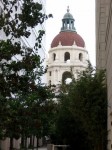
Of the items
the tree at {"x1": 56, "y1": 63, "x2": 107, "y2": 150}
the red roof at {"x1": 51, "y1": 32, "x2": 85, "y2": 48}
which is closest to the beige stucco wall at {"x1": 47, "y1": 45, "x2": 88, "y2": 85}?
the red roof at {"x1": 51, "y1": 32, "x2": 85, "y2": 48}

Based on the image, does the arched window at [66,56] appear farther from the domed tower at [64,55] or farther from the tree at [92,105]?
the tree at [92,105]

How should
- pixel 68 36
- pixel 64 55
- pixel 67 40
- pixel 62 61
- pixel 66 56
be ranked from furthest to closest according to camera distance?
pixel 66 56, pixel 64 55, pixel 68 36, pixel 62 61, pixel 67 40

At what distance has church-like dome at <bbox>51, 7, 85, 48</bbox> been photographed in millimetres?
115188

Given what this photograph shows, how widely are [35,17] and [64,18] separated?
109 m

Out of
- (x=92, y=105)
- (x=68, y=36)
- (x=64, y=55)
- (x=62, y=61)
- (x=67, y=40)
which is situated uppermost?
(x=68, y=36)

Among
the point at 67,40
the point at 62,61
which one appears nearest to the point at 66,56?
the point at 62,61

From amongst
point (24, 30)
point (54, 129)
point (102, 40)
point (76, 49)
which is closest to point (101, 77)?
point (102, 40)

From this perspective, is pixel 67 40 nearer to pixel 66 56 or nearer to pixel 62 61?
pixel 62 61

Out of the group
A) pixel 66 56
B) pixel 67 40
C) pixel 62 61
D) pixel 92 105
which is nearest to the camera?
pixel 92 105

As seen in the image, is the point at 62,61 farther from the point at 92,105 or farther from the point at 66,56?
the point at 92,105

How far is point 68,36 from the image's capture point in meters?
117

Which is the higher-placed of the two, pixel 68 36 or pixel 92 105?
pixel 68 36

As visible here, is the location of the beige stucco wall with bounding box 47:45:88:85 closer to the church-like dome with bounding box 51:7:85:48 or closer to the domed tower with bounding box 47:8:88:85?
the domed tower with bounding box 47:8:88:85

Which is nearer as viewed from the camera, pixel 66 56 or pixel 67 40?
pixel 67 40
